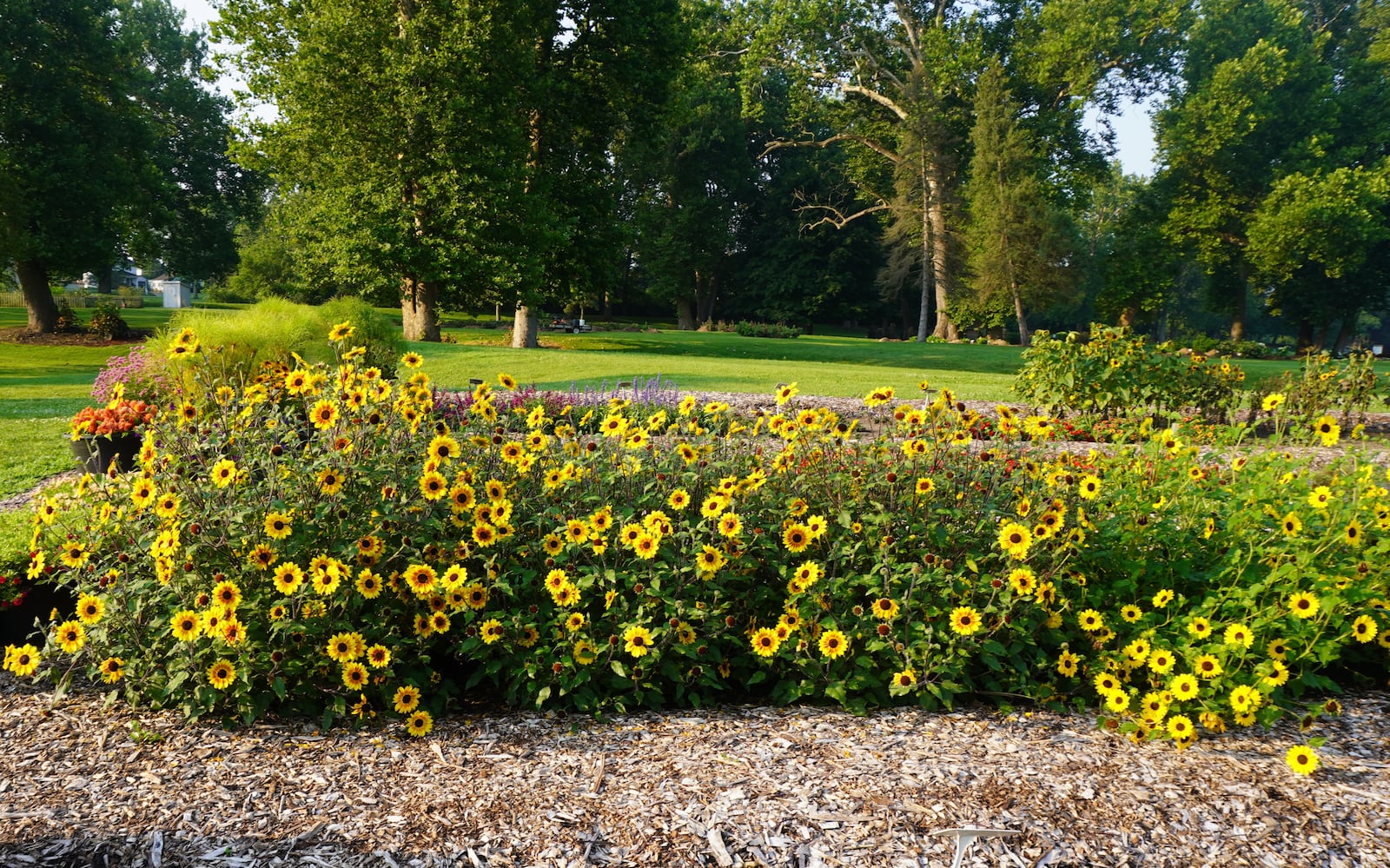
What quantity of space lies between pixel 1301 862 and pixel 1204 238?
33.7 m

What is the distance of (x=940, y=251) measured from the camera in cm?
3133

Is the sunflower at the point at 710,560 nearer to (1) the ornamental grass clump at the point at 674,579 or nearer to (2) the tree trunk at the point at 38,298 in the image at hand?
(1) the ornamental grass clump at the point at 674,579

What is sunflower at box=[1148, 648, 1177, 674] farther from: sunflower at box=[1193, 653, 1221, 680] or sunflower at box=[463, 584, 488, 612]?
sunflower at box=[463, 584, 488, 612]

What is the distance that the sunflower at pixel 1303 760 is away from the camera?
2.19 m

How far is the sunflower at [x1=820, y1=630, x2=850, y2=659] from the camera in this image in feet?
8.65

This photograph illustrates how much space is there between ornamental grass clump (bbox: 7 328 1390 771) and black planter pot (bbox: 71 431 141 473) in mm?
2504

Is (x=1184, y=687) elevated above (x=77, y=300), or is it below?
below

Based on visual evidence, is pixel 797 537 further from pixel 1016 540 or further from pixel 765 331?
pixel 765 331

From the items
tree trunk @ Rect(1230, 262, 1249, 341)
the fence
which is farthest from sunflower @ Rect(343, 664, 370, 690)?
tree trunk @ Rect(1230, 262, 1249, 341)

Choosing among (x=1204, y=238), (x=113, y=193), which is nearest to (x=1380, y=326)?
(x=1204, y=238)

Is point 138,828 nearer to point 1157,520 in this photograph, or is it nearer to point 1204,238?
point 1157,520

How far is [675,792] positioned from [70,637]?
1829 millimetres

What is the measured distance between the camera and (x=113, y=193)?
21.0 meters

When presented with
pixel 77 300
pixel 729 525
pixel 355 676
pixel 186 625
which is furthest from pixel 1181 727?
pixel 77 300
